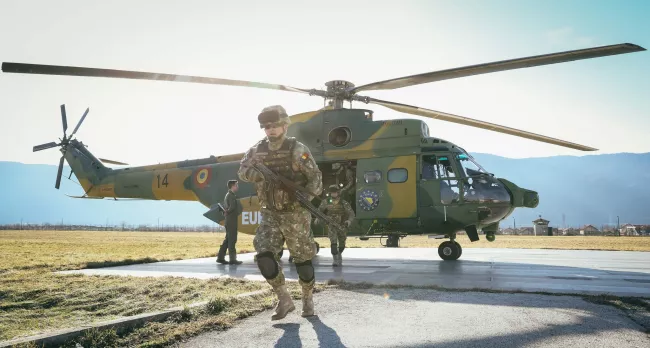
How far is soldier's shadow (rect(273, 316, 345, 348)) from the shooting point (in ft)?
10.1

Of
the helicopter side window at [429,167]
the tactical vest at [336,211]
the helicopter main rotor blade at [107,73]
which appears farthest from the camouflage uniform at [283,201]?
the helicopter side window at [429,167]

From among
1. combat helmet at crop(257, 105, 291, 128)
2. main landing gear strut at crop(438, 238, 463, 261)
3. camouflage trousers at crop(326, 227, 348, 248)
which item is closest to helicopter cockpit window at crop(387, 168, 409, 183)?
camouflage trousers at crop(326, 227, 348, 248)

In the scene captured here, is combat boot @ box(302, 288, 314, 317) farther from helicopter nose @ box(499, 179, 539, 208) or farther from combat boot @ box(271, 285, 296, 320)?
helicopter nose @ box(499, 179, 539, 208)

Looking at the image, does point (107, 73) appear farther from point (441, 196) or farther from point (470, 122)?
point (470, 122)

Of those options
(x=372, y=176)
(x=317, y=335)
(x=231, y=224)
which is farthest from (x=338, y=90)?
(x=317, y=335)

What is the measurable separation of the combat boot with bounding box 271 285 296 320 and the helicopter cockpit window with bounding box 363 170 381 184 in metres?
6.28

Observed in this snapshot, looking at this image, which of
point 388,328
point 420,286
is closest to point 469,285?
point 420,286

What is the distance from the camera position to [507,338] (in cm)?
315

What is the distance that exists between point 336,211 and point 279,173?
520 centimetres

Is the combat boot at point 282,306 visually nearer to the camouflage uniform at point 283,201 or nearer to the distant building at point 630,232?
the camouflage uniform at point 283,201

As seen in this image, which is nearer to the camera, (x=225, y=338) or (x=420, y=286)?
(x=225, y=338)

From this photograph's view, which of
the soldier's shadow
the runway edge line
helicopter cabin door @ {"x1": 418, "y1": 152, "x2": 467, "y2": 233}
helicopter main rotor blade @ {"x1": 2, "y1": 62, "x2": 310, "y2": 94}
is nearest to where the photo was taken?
the runway edge line

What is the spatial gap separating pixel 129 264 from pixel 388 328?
798cm

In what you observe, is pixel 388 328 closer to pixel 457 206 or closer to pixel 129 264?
pixel 457 206
